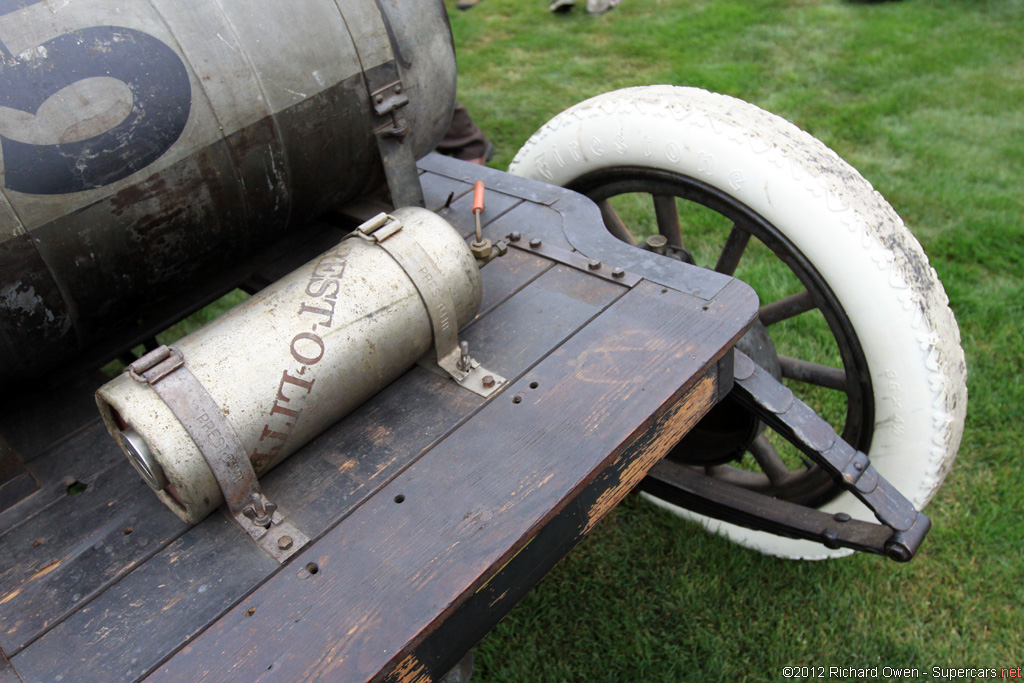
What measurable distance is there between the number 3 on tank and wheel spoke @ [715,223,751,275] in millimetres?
1456

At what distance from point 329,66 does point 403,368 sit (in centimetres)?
73

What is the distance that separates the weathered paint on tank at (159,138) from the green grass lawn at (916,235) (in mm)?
1413

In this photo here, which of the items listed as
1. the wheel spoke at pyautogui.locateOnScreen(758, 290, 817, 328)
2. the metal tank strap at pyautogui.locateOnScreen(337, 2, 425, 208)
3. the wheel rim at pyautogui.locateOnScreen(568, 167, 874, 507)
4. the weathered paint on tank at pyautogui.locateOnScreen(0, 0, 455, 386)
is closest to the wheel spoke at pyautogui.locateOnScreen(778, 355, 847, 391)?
the wheel rim at pyautogui.locateOnScreen(568, 167, 874, 507)

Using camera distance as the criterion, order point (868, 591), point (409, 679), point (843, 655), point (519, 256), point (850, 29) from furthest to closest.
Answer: point (850, 29) → point (868, 591) → point (843, 655) → point (519, 256) → point (409, 679)

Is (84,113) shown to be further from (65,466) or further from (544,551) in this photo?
(544,551)

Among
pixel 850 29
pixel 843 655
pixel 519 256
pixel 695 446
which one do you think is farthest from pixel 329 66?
pixel 850 29

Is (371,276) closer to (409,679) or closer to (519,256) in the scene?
(519,256)

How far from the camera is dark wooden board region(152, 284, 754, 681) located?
1.16 meters

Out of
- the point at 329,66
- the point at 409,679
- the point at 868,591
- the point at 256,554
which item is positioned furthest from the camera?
the point at 868,591

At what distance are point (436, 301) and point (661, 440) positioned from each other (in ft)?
1.79

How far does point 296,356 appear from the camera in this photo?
55.4 inches

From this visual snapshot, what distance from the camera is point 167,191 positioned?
1.59m

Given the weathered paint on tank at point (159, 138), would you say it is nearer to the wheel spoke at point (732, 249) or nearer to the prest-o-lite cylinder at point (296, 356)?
the prest-o-lite cylinder at point (296, 356)

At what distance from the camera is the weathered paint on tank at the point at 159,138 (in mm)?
1412
